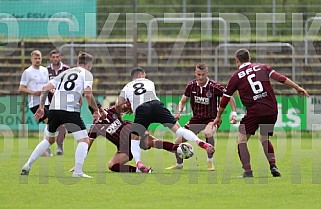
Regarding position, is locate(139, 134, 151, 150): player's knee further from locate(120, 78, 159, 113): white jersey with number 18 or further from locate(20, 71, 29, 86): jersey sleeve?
locate(20, 71, 29, 86): jersey sleeve

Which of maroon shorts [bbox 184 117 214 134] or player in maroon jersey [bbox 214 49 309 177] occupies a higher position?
player in maroon jersey [bbox 214 49 309 177]

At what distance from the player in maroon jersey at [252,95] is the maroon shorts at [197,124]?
7.32 ft

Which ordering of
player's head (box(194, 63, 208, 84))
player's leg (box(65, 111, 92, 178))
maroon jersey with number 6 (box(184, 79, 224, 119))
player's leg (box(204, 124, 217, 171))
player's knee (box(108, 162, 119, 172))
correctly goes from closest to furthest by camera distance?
1. player's leg (box(65, 111, 92, 178))
2. player's knee (box(108, 162, 119, 172))
3. player's leg (box(204, 124, 217, 171))
4. player's head (box(194, 63, 208, 84))
5. maroon jersey with number 6 (box(184, 79, 224, 119))

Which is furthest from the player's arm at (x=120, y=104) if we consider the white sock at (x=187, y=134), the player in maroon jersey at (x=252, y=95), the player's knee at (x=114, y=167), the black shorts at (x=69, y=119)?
the player in maroon jersey at (x=252, y=95)

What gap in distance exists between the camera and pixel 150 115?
14234mm

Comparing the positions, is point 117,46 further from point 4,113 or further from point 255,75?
point 255,75

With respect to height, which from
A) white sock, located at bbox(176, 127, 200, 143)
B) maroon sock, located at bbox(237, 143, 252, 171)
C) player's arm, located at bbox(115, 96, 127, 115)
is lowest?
maroon sock, located at bbox(237, 143, 252, 171)

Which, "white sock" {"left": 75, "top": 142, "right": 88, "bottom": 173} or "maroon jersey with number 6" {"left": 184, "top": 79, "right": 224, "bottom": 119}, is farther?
"maroon jersey with number 6" {"left": 184, "top": 79, "right": 224, "bottom": 119}

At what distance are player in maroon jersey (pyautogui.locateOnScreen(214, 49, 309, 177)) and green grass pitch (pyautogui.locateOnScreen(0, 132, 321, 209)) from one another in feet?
1.37

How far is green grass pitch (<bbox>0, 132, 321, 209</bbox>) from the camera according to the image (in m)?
10.2

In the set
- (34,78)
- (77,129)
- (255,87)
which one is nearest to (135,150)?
(77,129)

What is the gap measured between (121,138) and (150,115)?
2.19ft

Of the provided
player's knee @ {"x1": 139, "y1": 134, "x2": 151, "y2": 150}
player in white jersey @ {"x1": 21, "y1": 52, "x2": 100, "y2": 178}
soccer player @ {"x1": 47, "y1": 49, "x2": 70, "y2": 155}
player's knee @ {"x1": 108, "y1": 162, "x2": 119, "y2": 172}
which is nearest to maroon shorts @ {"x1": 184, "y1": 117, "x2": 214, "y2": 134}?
player's knee @ {"x1": 139, "y1": 134, "x2": 151, "y2": 150}

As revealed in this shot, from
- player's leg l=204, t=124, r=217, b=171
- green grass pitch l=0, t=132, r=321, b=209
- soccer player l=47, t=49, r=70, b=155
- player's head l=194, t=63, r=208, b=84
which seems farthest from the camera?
soccer player l=47, t=49, r=70, b=155
